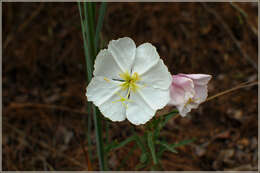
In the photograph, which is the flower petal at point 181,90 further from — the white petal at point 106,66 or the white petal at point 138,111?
the white petal at point 106,66

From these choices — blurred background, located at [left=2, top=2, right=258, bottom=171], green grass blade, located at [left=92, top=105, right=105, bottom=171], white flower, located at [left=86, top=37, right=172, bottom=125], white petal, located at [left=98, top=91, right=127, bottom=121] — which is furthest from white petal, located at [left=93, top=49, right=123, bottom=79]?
blurred background, located at [left=2, top=2, right=258, bottom=171]

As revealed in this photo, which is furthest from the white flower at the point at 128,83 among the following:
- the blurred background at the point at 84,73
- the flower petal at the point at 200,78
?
the blurred background at the point at 84,73

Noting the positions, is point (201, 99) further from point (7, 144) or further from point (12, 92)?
point (12, 92)

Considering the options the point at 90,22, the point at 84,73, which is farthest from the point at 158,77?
the point at 84,73

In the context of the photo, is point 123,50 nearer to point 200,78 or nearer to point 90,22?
point 90,22

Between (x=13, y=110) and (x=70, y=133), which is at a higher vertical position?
(x=13, y=110)

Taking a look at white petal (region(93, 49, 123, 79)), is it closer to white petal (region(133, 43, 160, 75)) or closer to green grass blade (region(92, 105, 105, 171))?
white petal (region(133, 43, 160, 75))

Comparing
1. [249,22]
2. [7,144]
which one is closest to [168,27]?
[249,22]
